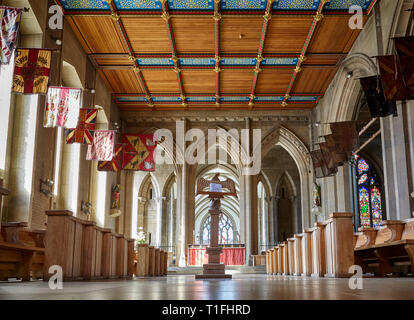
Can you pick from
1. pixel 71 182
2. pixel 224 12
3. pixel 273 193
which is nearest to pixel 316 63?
pixel 224 12

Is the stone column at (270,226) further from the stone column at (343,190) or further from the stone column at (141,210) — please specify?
the stone column at (343,190)

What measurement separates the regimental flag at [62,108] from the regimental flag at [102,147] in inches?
→ 120

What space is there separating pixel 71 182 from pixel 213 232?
7287mm

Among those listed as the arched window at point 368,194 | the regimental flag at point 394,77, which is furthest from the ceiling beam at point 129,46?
the arched window at point 368,194

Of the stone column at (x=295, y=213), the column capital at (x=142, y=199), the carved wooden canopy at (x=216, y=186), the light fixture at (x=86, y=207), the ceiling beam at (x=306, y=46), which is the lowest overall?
the carved wooden canopy at (x=216, y=186)

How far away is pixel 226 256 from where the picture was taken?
19766mm

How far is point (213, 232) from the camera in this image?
353 inches

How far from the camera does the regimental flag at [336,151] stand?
43.0 feet

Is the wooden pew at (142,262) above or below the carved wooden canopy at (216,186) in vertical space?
below

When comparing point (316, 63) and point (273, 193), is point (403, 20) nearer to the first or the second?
point (316, 63)

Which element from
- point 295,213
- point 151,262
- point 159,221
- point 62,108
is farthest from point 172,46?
point 295,213

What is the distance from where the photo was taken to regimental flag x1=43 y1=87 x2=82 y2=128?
9820 millimetres

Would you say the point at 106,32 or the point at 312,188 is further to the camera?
the point at 312,188

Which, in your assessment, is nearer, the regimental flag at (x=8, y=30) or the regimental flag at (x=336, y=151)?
the regimental flag at (x=8, y=30)
